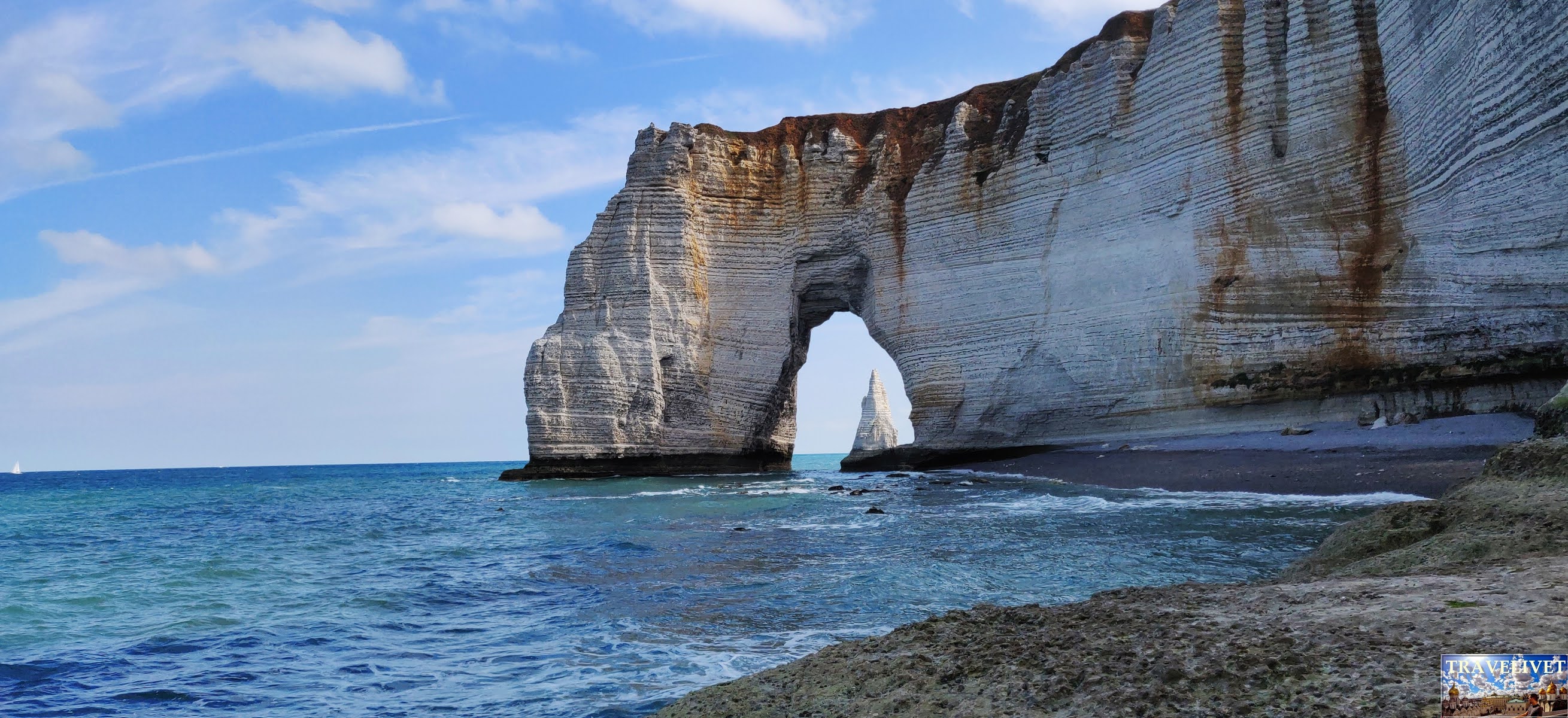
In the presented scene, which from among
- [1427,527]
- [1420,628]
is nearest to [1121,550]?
[1427,527]

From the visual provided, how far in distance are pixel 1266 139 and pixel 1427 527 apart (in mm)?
14190

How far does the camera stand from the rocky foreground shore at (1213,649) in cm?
258

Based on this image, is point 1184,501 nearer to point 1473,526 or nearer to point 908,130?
point 1473,526

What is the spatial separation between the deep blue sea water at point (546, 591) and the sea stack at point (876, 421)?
98.2 feet

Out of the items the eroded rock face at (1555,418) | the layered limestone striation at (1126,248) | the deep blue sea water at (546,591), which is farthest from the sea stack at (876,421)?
the eroded rock face at (1555,418)

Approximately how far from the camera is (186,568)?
10.9 meters

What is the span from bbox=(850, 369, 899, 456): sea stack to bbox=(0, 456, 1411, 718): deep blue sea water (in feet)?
98.2

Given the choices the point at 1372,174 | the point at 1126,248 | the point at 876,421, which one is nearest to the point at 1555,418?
the point at 1372,174

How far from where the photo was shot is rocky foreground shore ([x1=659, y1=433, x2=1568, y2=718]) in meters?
2.58

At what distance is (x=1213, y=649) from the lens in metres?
2.93

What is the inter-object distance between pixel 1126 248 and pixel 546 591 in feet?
53.4

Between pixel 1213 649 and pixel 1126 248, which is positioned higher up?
pixel 1126 248

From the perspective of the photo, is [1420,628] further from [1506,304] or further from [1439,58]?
[1439,58]

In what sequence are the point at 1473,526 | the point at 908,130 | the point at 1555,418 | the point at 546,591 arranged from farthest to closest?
the point at 908,130 → the point at 546,591 → the point at 1555,418 → the point at 1473,526
